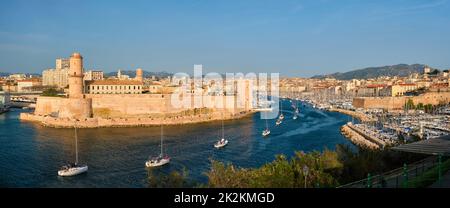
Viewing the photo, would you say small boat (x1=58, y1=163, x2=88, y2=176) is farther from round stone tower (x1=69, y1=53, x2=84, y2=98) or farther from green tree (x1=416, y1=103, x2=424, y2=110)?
green tree (x1=416, y1=103, x2=424, y2=110)

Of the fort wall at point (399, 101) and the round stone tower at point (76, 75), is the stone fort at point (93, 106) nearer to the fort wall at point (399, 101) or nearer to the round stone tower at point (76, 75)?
the round stone tower at point (76, 75)

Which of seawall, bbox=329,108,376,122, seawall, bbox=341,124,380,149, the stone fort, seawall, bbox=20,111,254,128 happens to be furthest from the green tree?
the stone fort

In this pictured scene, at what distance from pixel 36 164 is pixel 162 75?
44.9 metres

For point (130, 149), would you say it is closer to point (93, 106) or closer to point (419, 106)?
point (93, 106)

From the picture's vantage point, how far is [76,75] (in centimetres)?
1694

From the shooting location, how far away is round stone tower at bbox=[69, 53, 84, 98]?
16828 millimetres

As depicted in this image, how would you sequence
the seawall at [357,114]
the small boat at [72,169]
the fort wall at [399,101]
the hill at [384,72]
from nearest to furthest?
the small boat at [72,169] → the seawall at [357,114] → the fort wall at [399,101] → the hill at [384,72]

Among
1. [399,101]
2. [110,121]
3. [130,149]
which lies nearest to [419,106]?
[399,101]

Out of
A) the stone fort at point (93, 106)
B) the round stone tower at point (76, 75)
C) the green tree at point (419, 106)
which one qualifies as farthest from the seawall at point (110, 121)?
the green tree at point (419, 106)

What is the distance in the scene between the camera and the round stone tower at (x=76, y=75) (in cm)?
1683

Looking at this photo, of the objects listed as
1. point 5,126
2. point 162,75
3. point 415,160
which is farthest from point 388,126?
point 162,75

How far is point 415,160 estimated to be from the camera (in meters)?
5.03

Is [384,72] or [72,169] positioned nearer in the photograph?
[72,169]
